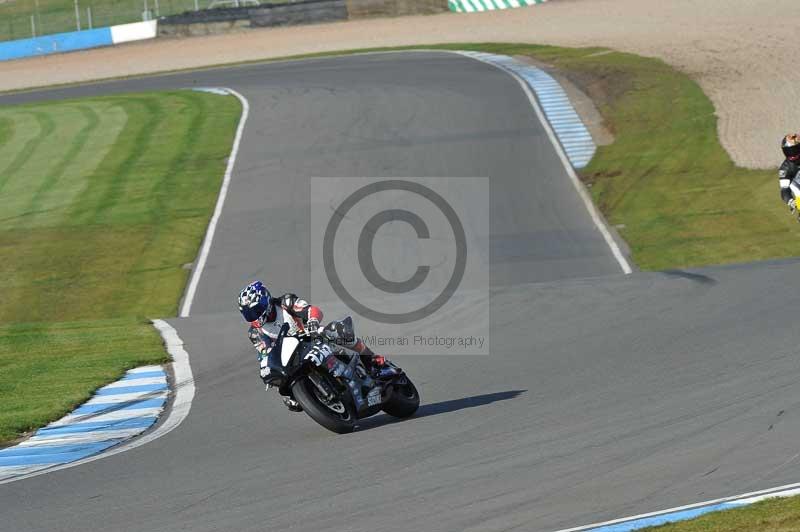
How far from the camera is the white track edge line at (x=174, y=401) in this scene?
456 inches

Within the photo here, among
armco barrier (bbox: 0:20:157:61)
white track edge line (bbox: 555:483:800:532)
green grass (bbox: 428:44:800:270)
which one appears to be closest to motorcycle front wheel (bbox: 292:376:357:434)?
white track edge line (bbox: 555:483:800:532)

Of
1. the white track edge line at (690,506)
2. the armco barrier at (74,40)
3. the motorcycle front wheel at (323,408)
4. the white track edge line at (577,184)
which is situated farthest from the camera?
the armco barrier at (74,40)

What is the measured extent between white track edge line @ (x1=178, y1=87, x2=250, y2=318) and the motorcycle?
1009 cm

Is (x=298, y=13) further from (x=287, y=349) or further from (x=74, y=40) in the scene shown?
(x=287, y=349)

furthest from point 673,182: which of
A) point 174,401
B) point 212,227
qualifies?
point 174,401

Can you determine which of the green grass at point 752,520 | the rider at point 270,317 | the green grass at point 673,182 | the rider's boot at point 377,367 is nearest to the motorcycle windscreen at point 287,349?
the rider at point 270,317

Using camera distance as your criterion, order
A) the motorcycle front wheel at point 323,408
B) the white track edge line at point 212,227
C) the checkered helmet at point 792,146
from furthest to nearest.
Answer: the white track edge line at point 212,227 → the checkered helmet at point 792,146 → the motorcycle front wheel at point 323,408

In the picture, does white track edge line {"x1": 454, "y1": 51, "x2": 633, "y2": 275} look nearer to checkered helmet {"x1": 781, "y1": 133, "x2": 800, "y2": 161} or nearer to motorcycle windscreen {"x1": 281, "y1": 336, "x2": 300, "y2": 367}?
checkered helmet {"x1": 781, "y1": 133, "x2": 800, "y2": 161}

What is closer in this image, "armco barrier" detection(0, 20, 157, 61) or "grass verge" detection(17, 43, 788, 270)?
"grass verge" detection(17, 43, 788, 270)

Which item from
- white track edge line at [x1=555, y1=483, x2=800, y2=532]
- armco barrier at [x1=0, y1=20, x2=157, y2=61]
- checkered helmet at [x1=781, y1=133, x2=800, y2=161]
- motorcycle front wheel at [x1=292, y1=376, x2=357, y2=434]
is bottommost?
armco barrier at [x1=0, y1=20, x2=157, y2=61]

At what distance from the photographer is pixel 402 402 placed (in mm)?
12195

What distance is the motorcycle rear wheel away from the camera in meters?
12.1

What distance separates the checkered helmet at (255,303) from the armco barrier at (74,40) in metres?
55.6

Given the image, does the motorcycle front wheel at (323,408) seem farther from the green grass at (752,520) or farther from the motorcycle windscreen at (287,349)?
the green grass at (752,520)
